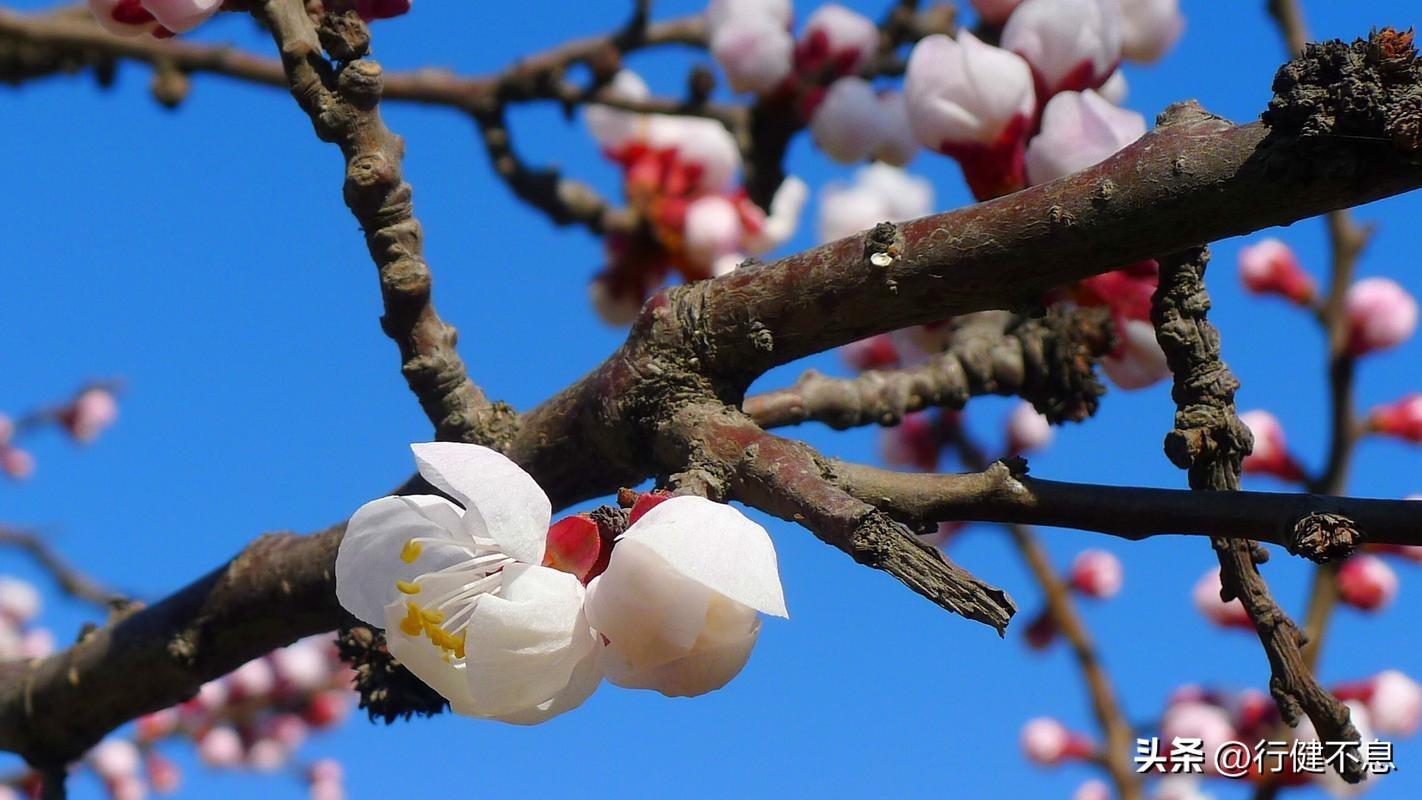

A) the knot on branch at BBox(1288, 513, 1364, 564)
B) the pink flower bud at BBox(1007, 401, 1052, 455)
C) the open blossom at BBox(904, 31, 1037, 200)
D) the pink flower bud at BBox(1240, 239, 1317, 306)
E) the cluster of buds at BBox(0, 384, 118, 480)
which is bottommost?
the knot on branch at BBox(1288, 513, 1364, 564)

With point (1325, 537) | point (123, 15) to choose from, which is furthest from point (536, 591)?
point (123, 15)

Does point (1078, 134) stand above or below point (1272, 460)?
below

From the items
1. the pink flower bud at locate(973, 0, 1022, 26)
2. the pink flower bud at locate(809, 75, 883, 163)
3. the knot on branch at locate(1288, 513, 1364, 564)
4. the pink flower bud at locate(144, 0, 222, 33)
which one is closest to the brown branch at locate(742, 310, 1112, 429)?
the pink flower bud at locate(973, 0, 1022, 26)

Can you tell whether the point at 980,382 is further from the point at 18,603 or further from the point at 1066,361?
the point at 18,603

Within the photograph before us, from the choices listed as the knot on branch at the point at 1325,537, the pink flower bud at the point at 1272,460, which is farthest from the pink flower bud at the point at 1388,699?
the knot on branch at the point at 1325,537

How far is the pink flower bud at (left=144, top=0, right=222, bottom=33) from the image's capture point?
1077mm

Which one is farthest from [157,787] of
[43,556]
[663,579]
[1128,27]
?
[663,579]

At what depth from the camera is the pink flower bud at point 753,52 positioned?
242 cm

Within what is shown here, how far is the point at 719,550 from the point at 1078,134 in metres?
0.80

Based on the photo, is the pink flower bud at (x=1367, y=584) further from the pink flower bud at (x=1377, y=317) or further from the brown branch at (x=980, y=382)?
the brown branch at (x=980, y=382)

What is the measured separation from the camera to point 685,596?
0.72 meters

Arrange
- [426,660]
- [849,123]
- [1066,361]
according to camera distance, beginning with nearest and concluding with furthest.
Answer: [426,660] → [1066,361] → [849,123]

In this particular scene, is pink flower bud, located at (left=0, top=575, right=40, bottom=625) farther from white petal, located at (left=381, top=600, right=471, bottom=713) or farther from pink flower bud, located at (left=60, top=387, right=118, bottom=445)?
white petal, located at (left=381, top=600, right=471, bottom=713)

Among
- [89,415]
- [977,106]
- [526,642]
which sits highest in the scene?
[89,415]
